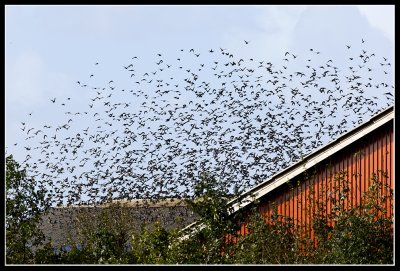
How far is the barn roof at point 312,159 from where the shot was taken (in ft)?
42.2

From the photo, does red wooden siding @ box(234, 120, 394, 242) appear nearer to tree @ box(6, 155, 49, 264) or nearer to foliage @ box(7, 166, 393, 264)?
foliage @ box(7, 166, 393, 264)

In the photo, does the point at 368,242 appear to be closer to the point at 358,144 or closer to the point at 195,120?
the point at 358,144

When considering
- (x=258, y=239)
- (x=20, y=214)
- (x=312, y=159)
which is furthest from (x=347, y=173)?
(x=20, y=214)

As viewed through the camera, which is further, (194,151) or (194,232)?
(194,151)

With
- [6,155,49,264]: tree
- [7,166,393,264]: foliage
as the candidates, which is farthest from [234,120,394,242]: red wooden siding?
[6,155,49,264]: tree

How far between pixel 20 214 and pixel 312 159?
4022mm

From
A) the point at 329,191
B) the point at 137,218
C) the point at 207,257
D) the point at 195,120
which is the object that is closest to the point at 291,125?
the point at 195,120

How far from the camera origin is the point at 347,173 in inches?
521

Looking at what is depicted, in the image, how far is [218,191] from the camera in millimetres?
12641

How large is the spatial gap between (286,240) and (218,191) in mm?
1077

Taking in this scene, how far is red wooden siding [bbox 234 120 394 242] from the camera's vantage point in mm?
13047

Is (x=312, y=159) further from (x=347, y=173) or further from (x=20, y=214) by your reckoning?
(x=20, y=214)

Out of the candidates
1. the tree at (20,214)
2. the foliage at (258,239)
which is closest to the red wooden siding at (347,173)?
the foliage at (258,239)

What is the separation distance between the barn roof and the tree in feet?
7.03
